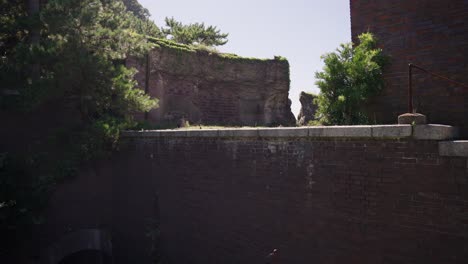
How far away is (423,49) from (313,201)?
3598 millimetres

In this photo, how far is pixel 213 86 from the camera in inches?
632

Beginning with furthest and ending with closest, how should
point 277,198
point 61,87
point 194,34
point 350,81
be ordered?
point 194,34, point 61,87, point 350,81, point 277,198

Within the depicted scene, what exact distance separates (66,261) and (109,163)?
2.88 metres

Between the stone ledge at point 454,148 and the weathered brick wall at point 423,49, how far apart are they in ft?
6.18

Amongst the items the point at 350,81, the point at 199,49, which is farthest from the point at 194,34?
the point at 350,81

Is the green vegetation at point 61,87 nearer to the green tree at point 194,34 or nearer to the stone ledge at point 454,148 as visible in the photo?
the stone ledge at point 454,148

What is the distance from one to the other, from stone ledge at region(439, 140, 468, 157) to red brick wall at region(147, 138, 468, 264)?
0.08 metres

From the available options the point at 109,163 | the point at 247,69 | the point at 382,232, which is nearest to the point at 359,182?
the point at 382,232

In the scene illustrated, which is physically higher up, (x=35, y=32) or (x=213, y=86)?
(x=35, y=32)

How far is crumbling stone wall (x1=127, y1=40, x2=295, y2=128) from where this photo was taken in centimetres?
1407

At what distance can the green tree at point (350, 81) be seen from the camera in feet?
23.3

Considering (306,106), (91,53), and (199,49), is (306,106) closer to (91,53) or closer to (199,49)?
(199,49)

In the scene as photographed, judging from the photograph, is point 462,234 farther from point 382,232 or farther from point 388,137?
point 388,137

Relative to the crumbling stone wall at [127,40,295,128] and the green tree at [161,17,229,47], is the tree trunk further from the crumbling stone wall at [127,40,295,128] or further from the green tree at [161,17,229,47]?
the green tree at [161,17,229,47]
